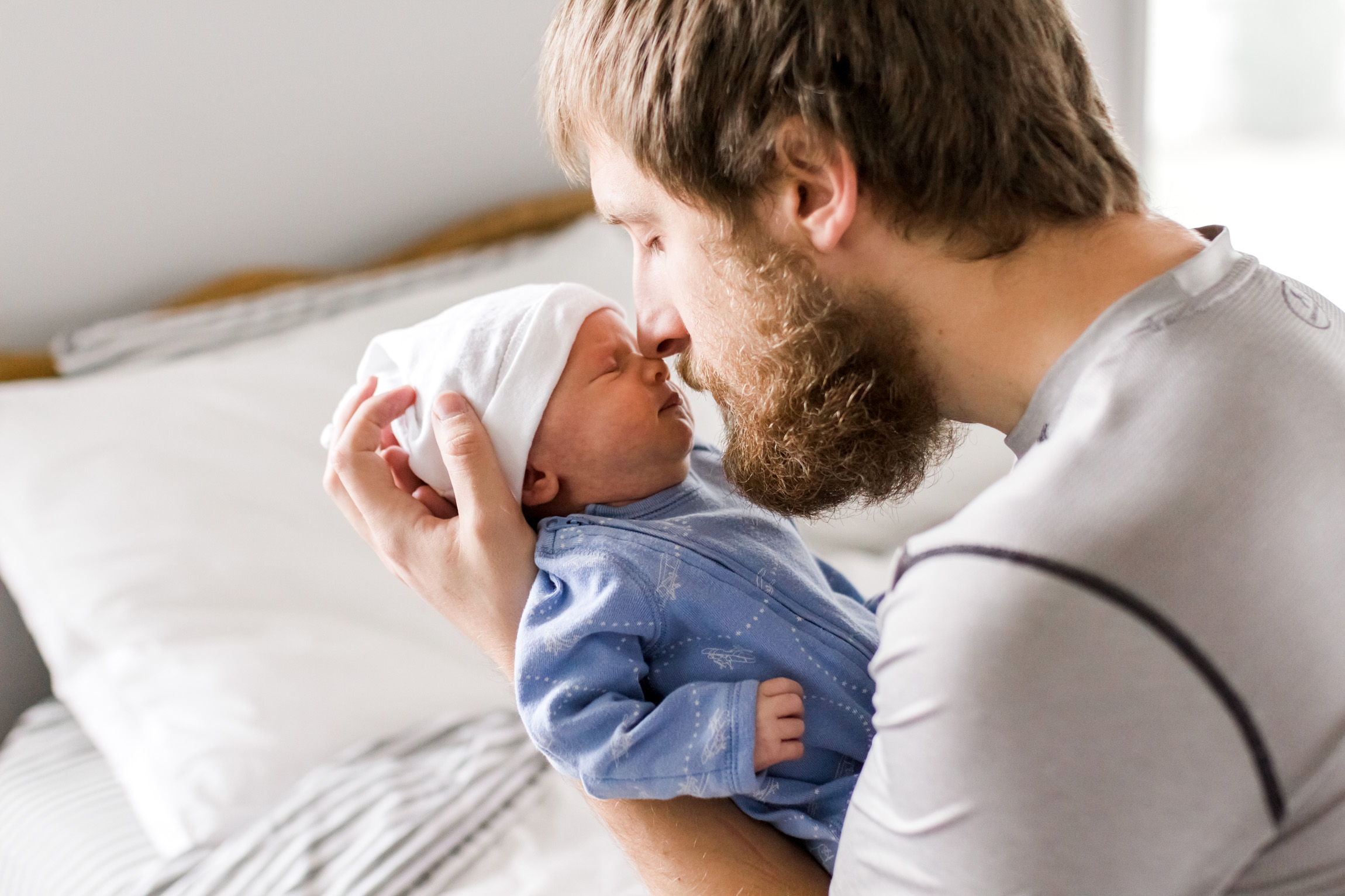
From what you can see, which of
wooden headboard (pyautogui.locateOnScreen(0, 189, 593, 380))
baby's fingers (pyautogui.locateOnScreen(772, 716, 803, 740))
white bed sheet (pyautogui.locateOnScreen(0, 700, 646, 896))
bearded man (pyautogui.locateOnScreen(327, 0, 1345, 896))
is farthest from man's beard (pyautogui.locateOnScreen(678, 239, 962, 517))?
wooden headboard (pyautogui.locateOnScreen(0, 189, 593, 380))

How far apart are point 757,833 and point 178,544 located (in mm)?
960

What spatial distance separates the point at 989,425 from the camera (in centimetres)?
A: 105

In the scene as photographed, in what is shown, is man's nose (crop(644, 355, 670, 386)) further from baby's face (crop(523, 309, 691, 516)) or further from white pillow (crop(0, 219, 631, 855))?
white pillow (crop(0, 219, 631, 855))

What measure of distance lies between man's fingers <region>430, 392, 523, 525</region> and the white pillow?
42cm

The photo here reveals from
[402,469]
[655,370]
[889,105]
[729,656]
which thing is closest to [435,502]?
[402,469]

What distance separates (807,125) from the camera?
0.96 meters

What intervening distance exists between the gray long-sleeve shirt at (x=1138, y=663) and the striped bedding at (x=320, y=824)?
70 cm

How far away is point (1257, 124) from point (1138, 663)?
314cm

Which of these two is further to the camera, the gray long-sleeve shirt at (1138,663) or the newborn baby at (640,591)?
the newborn baby at (640,591)

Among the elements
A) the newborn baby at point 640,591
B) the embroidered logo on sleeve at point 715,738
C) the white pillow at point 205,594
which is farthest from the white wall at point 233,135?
the embroidered logo on sleeve at point 715,738

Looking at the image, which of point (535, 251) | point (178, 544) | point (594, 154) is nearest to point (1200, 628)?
point (594, 154)

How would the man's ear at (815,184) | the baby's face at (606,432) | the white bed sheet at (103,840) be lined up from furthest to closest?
the white bed sheet at (103,840) → the baby's face at (606,432) → the man's ear at (815,184)

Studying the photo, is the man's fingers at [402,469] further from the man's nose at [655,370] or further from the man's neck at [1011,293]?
the man's neck at [1011,293]

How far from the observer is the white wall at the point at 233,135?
174 cm
